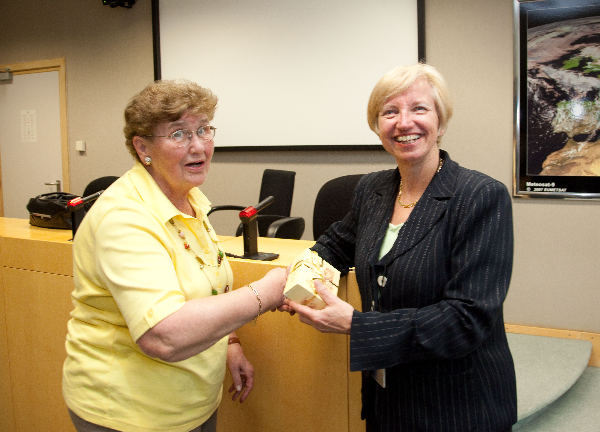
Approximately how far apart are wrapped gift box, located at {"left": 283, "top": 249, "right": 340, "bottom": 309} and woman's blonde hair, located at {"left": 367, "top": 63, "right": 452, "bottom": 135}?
457 mm

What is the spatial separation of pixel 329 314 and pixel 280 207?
91.8 inches

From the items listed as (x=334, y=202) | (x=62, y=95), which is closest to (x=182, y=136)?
(x=334, y=202)

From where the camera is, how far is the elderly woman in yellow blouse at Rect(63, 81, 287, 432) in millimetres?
1117

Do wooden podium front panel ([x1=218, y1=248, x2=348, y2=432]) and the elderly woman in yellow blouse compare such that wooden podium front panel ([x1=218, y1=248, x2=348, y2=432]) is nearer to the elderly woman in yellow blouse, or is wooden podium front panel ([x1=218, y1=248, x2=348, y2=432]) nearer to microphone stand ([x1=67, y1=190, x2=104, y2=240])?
the elderly woman in yellow blouse

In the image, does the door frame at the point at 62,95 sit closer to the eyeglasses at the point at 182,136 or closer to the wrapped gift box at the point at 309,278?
the eyeglasses at the point at 182,136

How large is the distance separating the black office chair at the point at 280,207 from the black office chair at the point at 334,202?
0.17 m

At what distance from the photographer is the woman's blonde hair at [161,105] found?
1.29 m

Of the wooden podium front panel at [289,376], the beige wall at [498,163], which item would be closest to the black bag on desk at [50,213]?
the wooden podium front panel at [289,376]

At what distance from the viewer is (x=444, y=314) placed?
1.12m

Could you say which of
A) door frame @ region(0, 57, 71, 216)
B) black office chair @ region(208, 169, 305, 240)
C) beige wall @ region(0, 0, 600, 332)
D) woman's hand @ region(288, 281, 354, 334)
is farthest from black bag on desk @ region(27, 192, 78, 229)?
door frame @ region(0, 57, 71, 216)

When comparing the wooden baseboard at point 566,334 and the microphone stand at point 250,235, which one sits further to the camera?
the wooden baseboard at point 566,334

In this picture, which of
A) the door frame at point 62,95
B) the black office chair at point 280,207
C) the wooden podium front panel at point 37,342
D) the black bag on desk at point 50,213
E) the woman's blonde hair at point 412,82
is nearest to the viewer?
the woman's blonde hair at point 412,82

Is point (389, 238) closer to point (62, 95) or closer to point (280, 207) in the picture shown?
point (280, 207)

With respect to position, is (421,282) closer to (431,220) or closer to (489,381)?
(431,220)
